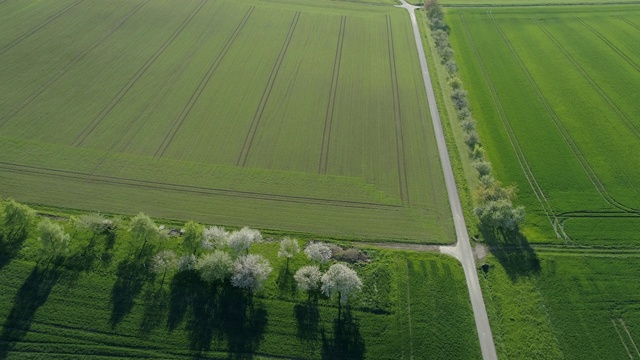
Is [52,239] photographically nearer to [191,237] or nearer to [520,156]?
[191,237]

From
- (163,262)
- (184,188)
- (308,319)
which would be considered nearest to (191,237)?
(163,262)

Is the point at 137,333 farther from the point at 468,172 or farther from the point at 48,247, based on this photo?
the point at 468,172

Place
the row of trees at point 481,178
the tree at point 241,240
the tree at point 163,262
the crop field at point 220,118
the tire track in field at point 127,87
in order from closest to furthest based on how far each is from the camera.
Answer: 1. the tree at point 163,262
2. the tree at point 241,240
3. the row of trees at point 481,178
4. the crop field at point 220,118
5. the tire track in field at point 127,87

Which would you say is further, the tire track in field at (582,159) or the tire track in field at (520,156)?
the tire track in field at (582,159)

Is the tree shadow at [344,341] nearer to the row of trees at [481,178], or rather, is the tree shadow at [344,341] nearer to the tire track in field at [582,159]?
the row of trees at [481,178]

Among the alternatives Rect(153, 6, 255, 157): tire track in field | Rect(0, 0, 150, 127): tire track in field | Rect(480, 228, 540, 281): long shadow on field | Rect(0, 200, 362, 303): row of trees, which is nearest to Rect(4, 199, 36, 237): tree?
Rect(0, 200, 362, 303): row of trees

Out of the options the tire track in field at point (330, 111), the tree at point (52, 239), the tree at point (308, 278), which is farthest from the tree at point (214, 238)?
the tire track in field at point (330, 111)

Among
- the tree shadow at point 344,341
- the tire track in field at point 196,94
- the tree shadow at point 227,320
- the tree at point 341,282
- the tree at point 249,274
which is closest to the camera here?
the tree shadow at point 227,320
